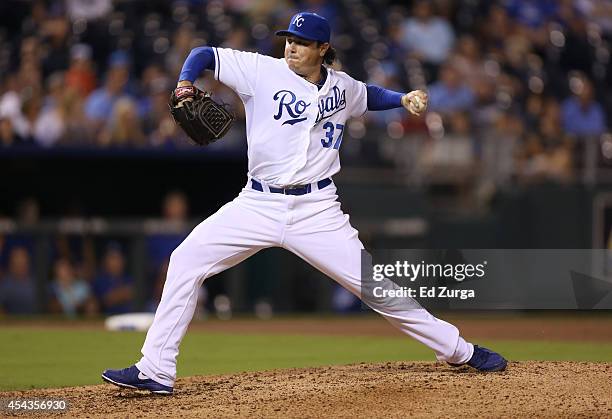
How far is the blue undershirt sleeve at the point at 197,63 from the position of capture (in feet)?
17.9

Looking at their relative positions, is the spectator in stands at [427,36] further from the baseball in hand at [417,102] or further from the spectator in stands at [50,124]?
the baseball in hand at [417,102]

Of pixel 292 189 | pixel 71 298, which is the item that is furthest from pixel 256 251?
pixel 71 298

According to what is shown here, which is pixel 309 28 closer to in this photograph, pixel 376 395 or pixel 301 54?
pixel 301 54

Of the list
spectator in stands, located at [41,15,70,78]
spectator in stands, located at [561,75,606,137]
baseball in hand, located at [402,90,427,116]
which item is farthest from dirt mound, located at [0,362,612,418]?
spectator in stands, located at [561,75,606,137]

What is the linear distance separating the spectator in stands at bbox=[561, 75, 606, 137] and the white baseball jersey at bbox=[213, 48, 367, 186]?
325 inches

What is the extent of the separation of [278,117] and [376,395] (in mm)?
1512

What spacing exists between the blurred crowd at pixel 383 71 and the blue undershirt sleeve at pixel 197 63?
16.5ft

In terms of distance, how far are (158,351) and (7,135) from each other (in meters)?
6.69

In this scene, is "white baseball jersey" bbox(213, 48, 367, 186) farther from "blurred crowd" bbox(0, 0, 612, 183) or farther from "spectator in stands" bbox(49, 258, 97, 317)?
"spectator in stands" bbox(49, 258, 97, 317)

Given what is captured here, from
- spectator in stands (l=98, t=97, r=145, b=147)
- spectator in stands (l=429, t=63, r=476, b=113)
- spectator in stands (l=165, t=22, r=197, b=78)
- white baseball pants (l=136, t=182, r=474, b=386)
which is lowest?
white baseball pants (l=136, t=182, r=474, b=386)

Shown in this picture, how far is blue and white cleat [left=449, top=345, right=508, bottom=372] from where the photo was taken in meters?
6.00

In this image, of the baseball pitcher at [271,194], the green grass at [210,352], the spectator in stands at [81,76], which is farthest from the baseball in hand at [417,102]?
the spectator in stands at [81,76]

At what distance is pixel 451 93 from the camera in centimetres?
1308

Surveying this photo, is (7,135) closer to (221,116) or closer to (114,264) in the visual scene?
(114,264)
